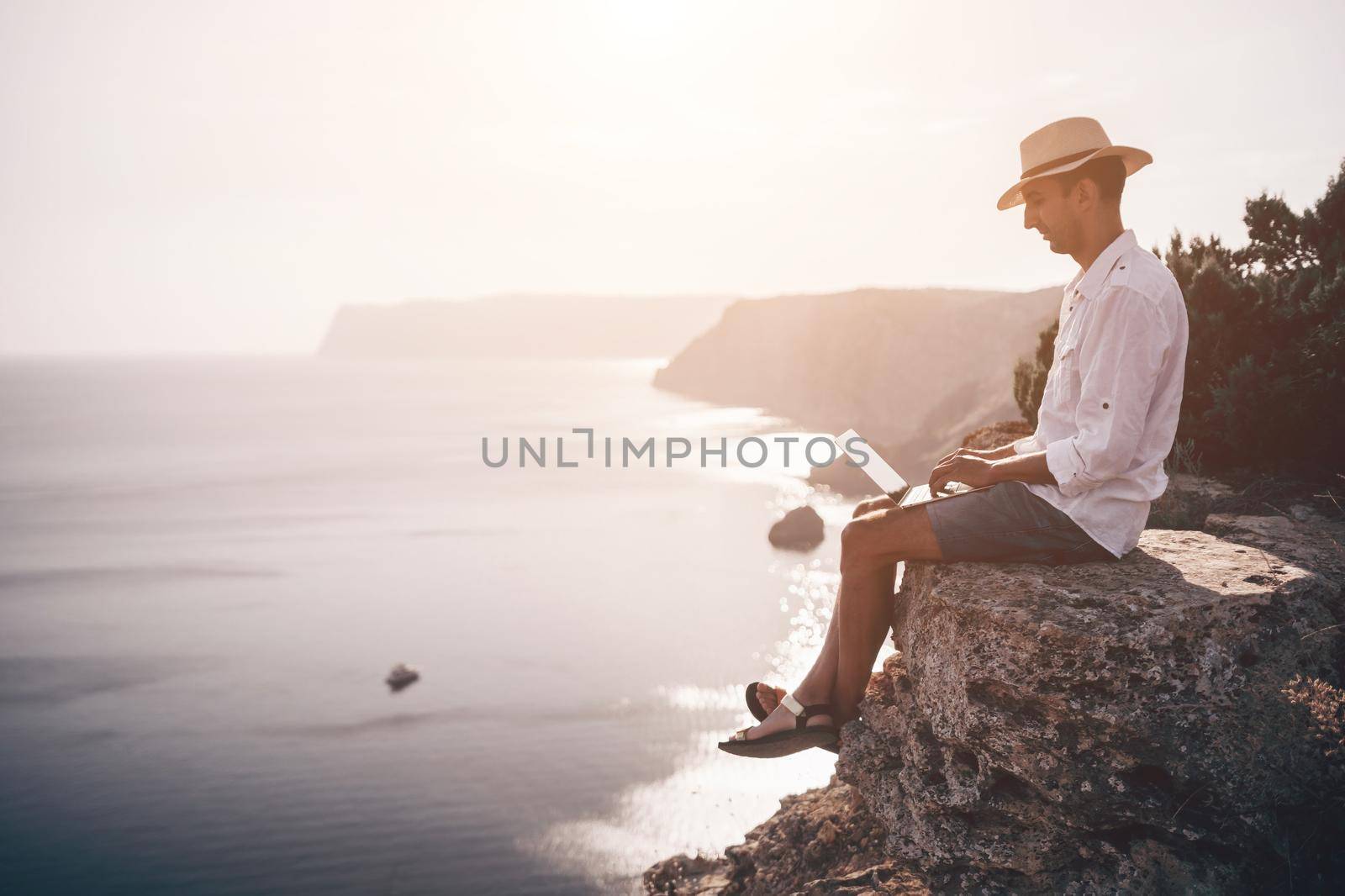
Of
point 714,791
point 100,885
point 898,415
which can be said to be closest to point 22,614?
point 100,885

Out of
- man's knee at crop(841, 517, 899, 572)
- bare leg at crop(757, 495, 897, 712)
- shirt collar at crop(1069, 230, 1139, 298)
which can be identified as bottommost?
bare leg at crop(757, 495, 897, 712)

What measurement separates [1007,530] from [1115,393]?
82 centimetres

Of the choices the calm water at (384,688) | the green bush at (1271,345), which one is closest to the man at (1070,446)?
the green bush at (1271,345)

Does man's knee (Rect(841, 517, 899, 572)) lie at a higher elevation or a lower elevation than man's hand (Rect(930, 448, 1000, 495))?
lower

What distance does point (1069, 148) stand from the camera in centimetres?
375

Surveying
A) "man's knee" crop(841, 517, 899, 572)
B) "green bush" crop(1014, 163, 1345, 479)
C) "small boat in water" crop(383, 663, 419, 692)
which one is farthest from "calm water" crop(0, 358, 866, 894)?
"man's knee" crop(841, 517, 899, 572)

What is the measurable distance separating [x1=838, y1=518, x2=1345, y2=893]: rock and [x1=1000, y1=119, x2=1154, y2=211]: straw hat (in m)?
1.92

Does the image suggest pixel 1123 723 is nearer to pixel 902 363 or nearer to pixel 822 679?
pixel 822 679

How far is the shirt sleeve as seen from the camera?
3492 millimetres

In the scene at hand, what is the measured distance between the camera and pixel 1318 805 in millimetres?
3521

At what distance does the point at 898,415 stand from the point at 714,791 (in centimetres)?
6740

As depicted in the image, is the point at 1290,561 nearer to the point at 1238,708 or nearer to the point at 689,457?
the point at 1238,708

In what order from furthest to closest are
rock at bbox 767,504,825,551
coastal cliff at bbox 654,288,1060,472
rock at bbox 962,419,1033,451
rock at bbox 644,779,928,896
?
coastal cliff at bbox 654,288,1060,472 → rock at bbox 767,504,825,551 → rock at bbox 962,419,1033,451 → rock at bbox 644,779,928,896

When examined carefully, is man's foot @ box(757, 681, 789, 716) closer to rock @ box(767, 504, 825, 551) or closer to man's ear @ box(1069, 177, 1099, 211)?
man's ear @ box(1069, 177, 1099, 211)
